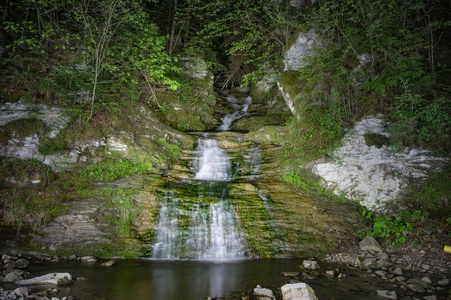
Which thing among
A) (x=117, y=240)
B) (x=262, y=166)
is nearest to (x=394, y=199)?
(x=262, y=166)

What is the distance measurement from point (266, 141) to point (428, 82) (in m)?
6.57

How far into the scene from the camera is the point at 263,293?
4691mm

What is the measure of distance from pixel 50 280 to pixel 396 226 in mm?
8977

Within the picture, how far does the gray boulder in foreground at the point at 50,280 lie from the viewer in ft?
15.6

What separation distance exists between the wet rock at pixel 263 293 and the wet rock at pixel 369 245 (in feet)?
12.1

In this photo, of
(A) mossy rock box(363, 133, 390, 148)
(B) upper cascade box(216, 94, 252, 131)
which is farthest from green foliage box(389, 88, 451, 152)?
(B) upper cascade box(216, 94, 252, 131)

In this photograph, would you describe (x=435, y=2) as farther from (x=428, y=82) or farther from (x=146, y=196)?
(x=146, y=196)

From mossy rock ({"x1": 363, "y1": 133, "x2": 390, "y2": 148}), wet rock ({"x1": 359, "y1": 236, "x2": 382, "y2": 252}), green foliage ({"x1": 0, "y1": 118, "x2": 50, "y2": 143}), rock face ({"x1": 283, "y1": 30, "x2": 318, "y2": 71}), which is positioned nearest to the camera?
wet rock ({"x1": 359, "y1": 236, "x2": 382, "y2": 252})

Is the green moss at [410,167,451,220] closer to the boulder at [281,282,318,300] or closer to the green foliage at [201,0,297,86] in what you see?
the boulder at [281,282,318,300]

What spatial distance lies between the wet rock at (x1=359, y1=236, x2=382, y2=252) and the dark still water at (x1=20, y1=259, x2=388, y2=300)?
1318mm

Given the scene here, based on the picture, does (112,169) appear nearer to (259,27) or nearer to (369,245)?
(369,245)

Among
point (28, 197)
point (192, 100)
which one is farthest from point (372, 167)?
point (28, 197)

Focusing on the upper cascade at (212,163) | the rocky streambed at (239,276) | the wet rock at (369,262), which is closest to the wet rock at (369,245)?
the rocky streambed at (239,276)

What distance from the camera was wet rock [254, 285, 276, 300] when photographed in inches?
179
